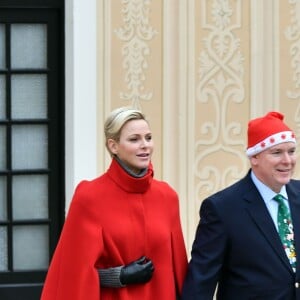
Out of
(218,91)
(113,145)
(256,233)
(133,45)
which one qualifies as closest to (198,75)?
(218,91)

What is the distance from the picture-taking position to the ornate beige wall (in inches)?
281

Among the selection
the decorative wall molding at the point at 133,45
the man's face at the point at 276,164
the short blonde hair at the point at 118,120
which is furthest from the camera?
the decorative wall molding at the point at 133,45

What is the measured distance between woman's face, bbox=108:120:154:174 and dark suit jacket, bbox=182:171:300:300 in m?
0.34

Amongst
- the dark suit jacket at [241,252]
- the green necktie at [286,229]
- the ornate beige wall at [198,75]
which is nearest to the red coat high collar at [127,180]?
the dark suit jacket at [241,252]

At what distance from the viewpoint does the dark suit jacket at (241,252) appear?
503 cm

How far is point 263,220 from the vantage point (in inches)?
201

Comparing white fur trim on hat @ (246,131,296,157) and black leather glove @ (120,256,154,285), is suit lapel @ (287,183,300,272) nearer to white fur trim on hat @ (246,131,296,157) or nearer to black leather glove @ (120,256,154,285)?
white fur trim on hat @ (246,131,296,157)

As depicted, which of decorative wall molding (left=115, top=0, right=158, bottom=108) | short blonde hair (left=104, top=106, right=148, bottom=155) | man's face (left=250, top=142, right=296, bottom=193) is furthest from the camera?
decorative wall molding (left=115, top=0, right=158, bottom=108)

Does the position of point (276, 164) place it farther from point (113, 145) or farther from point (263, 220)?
point (113, 145)

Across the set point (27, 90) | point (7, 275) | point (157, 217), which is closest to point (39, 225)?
point (7, 275)

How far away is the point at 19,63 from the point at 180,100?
3.36 feet

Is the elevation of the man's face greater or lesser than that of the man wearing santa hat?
greater

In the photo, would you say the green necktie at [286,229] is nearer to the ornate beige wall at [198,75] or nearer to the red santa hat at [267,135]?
the red santa hat at [267,135]

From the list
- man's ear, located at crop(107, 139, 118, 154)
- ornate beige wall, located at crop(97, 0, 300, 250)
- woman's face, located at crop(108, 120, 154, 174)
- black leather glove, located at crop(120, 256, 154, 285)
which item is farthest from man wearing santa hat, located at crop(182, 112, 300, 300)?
ornate beige wall, located at crop(97, 0, 300, 250)
